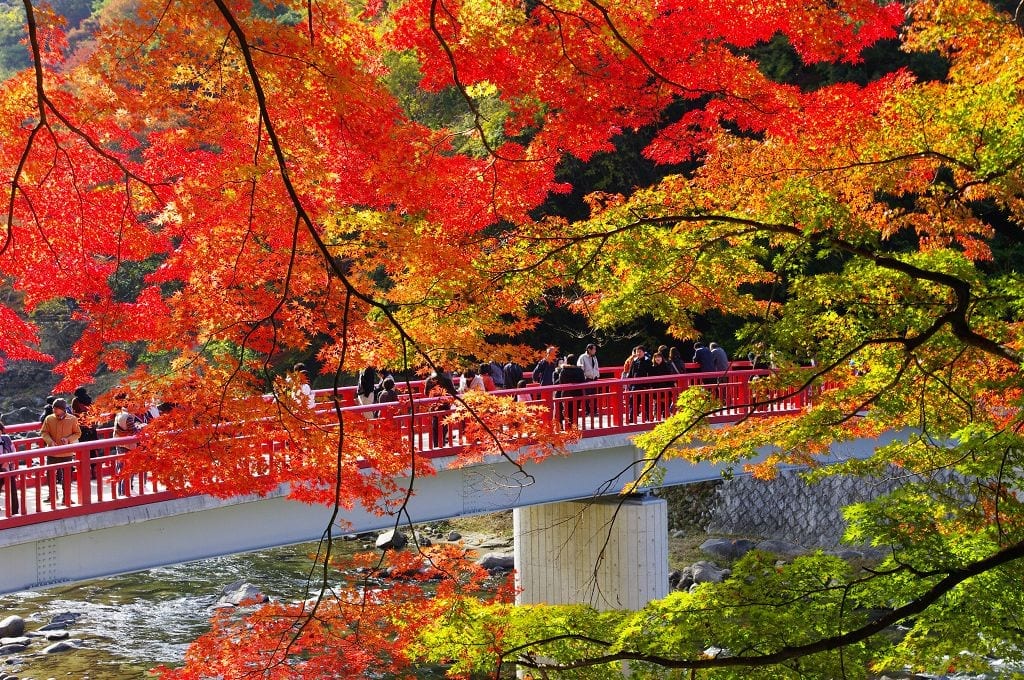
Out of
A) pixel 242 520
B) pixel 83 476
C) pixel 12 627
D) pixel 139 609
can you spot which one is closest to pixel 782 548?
pixel 139 609

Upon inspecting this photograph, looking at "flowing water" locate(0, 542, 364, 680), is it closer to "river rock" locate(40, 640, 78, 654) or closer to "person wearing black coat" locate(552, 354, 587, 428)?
"river rock" locate(40, 640, 78, 654)

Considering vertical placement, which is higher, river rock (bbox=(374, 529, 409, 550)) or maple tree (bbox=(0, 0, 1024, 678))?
maple tree (bbox=(0, 0, 1024, 678))

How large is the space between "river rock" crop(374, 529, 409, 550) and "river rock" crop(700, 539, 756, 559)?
6289 mm

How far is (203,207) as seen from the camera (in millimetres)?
9516

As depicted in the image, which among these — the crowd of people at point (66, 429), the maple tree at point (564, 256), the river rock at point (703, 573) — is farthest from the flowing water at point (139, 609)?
the river rock at point (703, 573)

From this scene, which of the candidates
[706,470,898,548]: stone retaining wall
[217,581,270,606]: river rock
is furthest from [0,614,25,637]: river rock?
[706,470,898,548]: stone retaining wall

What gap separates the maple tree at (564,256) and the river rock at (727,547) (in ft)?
32.2

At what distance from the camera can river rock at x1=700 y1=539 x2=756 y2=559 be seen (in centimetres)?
2060

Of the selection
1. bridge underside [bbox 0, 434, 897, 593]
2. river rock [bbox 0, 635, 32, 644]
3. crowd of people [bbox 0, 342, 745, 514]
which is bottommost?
river rock [bbox 0, 635, 32, 644]

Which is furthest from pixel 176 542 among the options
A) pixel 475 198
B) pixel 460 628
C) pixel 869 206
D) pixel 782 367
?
pixel 869 206

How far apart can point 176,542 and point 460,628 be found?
11.2ft

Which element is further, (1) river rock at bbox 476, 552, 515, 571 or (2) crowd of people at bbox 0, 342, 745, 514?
(1) river rock at bbox 476, 552, 515, 571

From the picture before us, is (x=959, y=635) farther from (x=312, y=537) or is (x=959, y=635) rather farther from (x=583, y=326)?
(x=583, y=326)

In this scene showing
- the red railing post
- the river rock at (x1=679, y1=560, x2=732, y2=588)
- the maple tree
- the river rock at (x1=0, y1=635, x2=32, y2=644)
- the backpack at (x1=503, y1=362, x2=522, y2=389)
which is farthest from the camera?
the river rock at (x1=679, y1=560, x2=732, y2=588)
